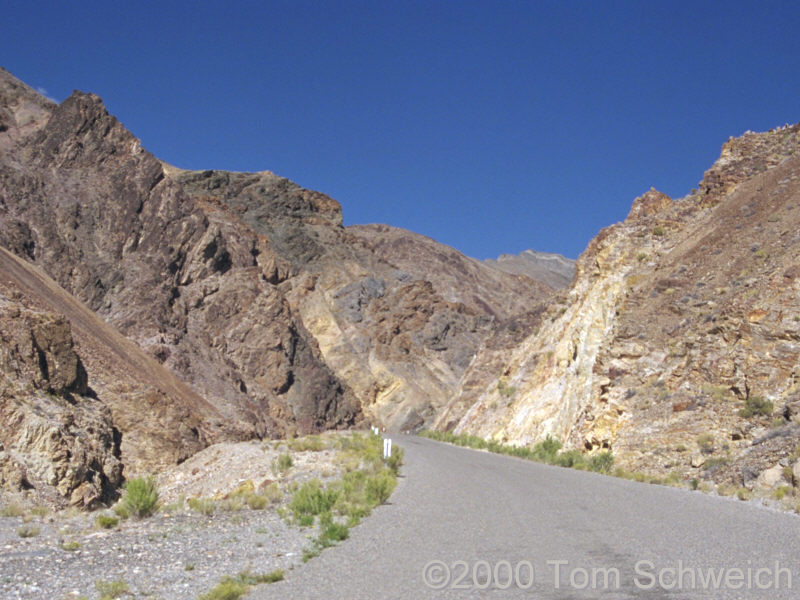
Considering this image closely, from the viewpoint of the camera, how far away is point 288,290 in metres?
83.4

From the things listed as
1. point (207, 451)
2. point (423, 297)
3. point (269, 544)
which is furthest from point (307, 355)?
point (269, 544)

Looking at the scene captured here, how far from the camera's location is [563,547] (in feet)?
28.9

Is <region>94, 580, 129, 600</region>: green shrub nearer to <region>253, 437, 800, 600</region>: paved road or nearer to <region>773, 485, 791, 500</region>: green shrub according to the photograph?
<region>253, 437, 800, 600</region>: paved road

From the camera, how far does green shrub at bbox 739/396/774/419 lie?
16.7 m

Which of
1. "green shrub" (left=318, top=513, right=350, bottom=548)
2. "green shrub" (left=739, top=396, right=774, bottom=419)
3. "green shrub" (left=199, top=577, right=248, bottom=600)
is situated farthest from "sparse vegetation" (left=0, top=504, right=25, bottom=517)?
"green shrub" (left=739, top=396, right=774, bottom=419)

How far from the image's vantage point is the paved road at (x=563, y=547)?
6.99 metres

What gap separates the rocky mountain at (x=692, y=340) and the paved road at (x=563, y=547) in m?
3.30

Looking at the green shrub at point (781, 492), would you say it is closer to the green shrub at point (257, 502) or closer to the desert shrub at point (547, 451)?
the green shrub at point (257, 502)

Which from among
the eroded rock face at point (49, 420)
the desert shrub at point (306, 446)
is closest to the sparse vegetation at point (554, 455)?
the desert shrub at point (306, 446)

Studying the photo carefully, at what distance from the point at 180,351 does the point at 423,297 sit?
2028 inches

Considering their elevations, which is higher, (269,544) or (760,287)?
(760,287)

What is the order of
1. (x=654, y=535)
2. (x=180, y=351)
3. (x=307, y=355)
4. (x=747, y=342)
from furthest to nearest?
(x=307, y=355)
(x=180, y=351)
(x=747, y=342)
(x=654, y=535)

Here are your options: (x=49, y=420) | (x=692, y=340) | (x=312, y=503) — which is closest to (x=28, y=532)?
(x=312, y=503)

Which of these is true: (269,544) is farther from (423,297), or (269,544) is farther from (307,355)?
(423,297)
